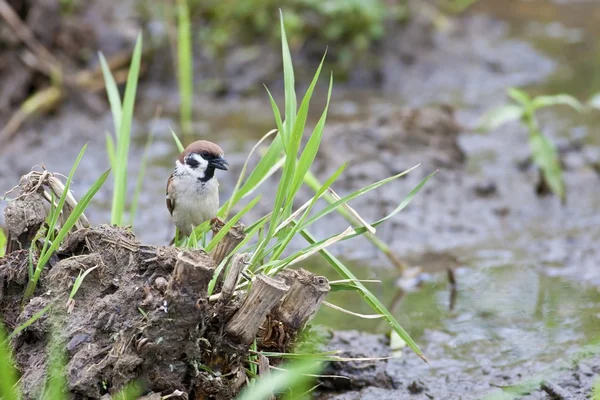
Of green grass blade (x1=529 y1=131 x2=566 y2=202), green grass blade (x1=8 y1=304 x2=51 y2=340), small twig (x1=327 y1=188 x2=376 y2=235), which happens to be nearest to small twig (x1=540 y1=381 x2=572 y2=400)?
small twig (x1=327 y1=188 x2=376 y2=235)

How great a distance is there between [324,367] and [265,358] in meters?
0.77

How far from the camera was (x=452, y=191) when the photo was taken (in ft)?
22.2

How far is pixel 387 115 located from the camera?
7.39 metres

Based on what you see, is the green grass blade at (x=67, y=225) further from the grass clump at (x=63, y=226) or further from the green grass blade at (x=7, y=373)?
the green grass blade at (x=7, y=373)

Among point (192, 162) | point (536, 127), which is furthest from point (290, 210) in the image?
point (536, 127)

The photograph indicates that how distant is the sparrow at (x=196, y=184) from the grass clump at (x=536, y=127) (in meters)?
2.46

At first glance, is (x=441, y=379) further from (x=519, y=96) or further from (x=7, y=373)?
(x=519, y=96)

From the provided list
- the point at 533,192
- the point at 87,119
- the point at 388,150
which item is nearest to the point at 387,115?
the point at 388,150

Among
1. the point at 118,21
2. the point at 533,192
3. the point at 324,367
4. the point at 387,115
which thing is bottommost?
the point at 324,367

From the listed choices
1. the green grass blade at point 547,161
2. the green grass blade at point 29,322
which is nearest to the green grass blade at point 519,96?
the green grass blade at point 547,161

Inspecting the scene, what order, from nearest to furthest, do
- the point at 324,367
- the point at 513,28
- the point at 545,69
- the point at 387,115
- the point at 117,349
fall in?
the point at 117,349
the point at 324,367
the point at 387,115
the point at 545,69
the point at 513,28

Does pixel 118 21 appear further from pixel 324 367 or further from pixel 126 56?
pixel 324 367

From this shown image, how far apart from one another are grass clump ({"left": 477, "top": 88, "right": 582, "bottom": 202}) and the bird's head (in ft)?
A: 8.03

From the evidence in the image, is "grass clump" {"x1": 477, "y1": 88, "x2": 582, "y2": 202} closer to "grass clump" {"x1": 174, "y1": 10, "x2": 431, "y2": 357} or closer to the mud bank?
the mud bank
